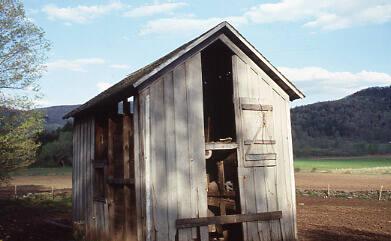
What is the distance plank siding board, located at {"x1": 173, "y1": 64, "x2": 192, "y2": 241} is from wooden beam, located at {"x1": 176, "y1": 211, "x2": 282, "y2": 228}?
0.16m

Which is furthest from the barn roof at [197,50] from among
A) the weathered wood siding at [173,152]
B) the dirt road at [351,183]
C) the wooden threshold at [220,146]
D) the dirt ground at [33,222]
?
the dirt road at [351,183]

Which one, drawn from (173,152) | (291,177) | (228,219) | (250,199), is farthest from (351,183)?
(173,152)

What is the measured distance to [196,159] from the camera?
11.4m

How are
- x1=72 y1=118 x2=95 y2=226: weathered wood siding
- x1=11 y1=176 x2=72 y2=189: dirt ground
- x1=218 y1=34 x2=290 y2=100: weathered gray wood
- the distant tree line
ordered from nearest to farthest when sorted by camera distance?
1. x1=218 y1=34 x2=290 y2=100: weathered gray wood
2. x1=72 y1=118 x2=95 y2=226: weathered wood siding
3. x1=11 y1=176 x2=72 y2=189: dirt ground
4. the distant tree line

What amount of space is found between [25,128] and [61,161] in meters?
48.0

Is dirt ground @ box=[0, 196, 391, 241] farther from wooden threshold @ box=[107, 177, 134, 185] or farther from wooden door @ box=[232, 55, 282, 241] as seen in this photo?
wooden threshold @ box=[107, 177, 134, 185]

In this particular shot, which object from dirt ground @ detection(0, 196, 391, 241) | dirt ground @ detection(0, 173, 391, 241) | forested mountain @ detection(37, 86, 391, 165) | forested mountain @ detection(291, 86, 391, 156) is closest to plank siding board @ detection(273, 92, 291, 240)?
dirt ground @ detection(0, 196, 391, 241)

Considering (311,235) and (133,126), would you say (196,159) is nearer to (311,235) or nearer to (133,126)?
(133,126)

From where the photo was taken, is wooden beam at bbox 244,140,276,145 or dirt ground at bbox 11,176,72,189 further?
dirt ground at bbox 11,176,72,189

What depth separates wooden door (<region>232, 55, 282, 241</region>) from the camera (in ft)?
39.7

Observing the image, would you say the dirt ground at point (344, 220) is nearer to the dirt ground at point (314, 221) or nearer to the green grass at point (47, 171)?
the dirt ground at point (314, 221)

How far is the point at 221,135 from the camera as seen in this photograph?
15172mm

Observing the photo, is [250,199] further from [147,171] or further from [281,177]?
[147,171]

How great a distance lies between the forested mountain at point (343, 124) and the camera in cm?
11400
